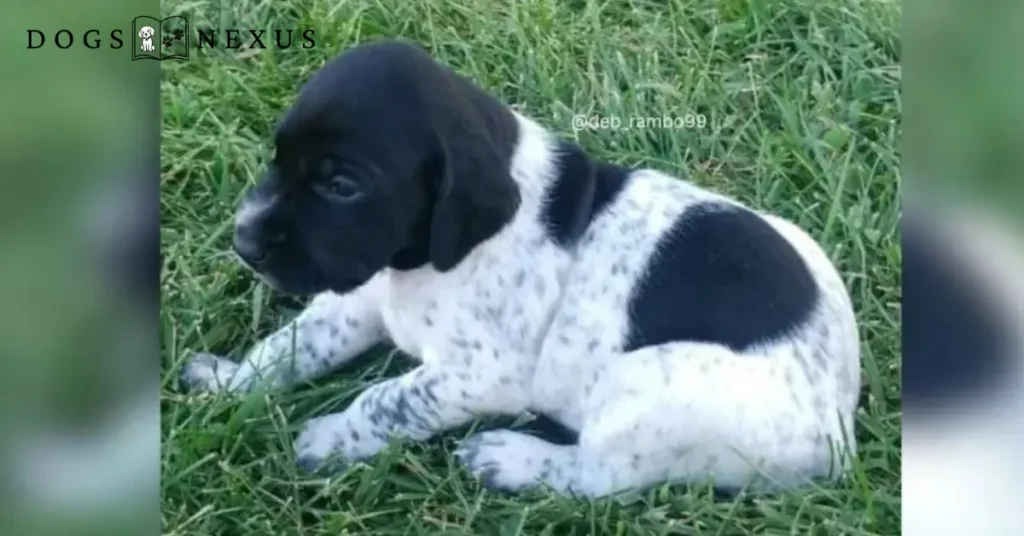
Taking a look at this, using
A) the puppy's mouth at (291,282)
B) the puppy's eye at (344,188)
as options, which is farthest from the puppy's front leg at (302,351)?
the puppy's eye at (344,188)

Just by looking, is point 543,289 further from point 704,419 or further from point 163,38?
point 163,38

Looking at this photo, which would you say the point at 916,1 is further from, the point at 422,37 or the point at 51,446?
the point at 51,446

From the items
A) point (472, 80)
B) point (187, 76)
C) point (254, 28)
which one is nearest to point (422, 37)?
point (472, 80)

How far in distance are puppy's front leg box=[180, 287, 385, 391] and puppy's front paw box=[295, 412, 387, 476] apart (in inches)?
3.8

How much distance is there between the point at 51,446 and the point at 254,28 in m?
0.80

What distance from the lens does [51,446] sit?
69.6 inches

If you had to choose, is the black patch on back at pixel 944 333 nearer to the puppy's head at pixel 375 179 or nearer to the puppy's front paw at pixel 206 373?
the puppy's head at pixel 375 179

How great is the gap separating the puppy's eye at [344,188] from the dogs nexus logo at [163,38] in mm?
373

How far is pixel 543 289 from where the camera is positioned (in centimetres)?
162

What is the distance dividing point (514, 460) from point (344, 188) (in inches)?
20.7

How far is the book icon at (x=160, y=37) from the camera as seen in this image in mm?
1763

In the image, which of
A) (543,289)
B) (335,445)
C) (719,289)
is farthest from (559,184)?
(335,445)

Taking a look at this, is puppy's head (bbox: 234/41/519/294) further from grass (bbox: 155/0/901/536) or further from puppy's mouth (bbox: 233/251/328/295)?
grass (bbox: 155/0/901/536)

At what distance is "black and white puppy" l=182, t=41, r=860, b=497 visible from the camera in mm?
1532
